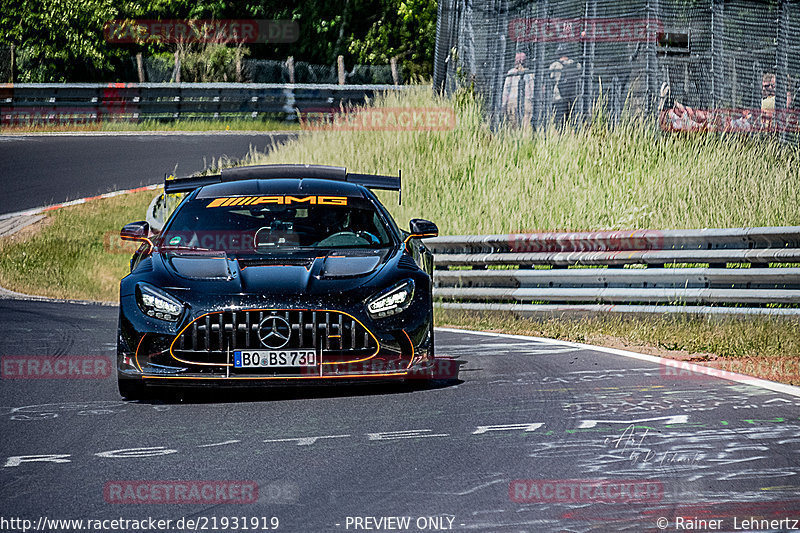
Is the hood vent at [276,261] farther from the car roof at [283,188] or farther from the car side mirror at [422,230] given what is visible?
the car roof at [283,188]

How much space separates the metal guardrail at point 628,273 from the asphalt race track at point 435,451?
2186 mm

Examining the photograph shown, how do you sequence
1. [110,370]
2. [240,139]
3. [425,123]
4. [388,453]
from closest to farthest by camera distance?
[388,453]
[110,370]
[425,123]
[240,139]

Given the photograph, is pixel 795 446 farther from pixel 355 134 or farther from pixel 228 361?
pixel 355 134

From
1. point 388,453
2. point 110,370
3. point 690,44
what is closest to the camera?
point 388,453

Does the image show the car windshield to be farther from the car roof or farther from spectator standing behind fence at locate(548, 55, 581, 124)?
spectator standing behind fence at locate(548, 55, 581, 124)

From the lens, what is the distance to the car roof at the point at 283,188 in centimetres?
933

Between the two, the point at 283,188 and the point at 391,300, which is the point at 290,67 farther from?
the point at 391,300

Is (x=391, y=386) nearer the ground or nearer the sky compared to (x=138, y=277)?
nearer the ground

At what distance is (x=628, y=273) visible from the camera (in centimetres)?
1216

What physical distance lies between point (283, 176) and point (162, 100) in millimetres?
26035

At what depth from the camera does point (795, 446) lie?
6.49 meters

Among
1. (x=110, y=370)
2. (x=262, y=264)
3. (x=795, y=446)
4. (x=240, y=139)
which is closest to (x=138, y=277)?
(x=262, y=264)

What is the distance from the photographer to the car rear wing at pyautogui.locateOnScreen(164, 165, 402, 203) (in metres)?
9.65

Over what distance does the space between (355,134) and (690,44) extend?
771cm
